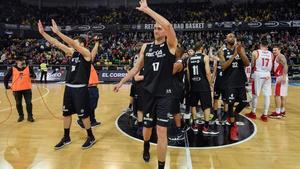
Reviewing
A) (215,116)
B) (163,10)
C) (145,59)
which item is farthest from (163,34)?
(163,10)

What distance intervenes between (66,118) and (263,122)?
15.5 ft

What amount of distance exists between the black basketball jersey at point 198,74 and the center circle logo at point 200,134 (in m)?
0.87

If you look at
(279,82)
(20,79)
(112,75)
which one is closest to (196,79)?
(279,82)

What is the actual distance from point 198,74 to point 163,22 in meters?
2.52

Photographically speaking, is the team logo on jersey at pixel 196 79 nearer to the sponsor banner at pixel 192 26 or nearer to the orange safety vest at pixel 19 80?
the orange safety vest at pixel 19 80

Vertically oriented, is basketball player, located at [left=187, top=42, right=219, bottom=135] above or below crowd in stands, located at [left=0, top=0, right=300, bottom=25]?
below

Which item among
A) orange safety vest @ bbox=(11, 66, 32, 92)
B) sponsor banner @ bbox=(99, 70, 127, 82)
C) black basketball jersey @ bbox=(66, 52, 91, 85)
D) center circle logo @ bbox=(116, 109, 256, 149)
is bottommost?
center circle logo @ bbox=(116, 109, 256, 149)

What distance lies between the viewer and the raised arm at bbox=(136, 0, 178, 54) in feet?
10.2

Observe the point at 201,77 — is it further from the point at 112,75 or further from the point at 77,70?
the point at 112,75

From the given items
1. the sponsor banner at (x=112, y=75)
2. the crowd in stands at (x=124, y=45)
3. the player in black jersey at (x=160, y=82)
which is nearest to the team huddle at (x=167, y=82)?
the player in black jersey at (x=160, y=82)

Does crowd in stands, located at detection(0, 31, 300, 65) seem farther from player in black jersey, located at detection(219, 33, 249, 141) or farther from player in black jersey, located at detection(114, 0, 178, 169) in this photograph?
player in black jersey, located at detection(114, 0, 178, 169)

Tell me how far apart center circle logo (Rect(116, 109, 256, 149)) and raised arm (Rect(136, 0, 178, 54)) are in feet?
5.20

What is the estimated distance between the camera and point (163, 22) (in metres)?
3.14

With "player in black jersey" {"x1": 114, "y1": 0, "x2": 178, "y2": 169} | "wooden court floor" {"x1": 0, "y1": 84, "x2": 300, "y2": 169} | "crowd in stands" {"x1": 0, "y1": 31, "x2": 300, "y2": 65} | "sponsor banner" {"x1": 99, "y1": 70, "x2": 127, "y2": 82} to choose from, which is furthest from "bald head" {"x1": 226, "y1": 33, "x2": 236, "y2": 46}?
"crowd in stands" {"x1": 0, "y1": 31, "x2": 300, "y2": 65}
